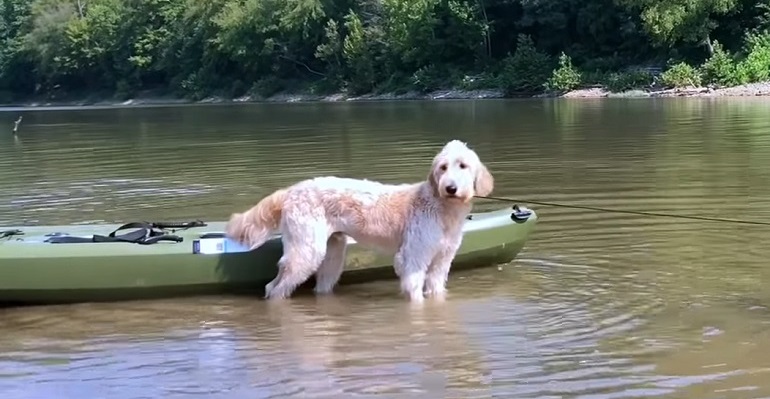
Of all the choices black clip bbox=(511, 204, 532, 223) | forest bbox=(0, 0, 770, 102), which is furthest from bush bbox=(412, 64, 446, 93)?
black clip bbox=(511, 204, 532, 223)

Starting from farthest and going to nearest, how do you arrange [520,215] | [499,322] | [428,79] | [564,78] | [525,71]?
[428,79] < [525,71] < [564,78] < [520,215] < [499,322]

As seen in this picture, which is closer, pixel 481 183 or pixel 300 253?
pixel 481 183

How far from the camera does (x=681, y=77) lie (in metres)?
53.2

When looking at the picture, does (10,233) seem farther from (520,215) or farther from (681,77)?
(681,77)

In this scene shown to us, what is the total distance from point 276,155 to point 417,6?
52491mm

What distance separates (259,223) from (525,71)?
189 feet

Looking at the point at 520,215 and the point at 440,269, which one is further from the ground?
the point at 520,215

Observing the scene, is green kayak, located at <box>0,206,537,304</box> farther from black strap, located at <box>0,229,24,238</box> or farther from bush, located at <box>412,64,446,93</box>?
bush, located at <box>412,64,446,93</box>

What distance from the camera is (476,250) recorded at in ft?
34.1

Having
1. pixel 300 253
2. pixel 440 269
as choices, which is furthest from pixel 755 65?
pixel 300 253

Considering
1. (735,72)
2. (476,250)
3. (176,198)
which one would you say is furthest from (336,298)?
(735,72)

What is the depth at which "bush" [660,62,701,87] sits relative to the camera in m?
53.0

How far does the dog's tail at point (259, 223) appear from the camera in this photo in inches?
364

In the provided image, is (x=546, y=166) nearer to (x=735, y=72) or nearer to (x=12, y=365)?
(x=12, y=365)
